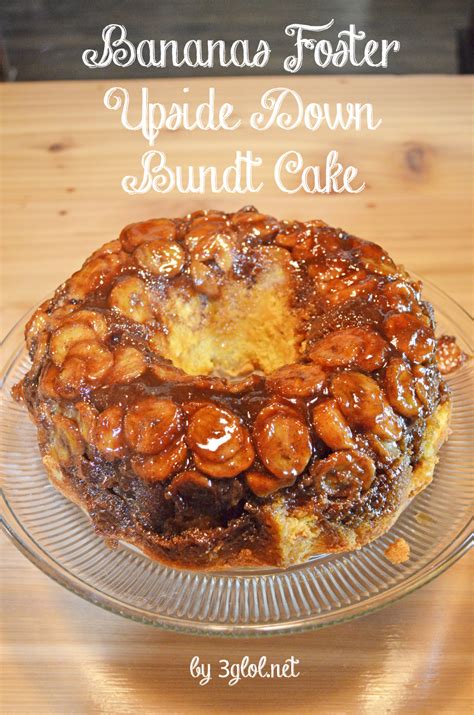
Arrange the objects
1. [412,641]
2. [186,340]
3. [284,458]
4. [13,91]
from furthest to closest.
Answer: [13,91] < [186,340] < [412,641] < [284,458]

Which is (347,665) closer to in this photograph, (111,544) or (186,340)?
(111,544)

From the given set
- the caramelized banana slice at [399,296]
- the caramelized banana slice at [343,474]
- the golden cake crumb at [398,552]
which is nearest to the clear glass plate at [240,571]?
the golden cake crumb at [398,552]

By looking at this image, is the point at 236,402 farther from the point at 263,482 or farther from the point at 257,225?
→ the point at 257,225

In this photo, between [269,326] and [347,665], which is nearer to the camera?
[347,665]

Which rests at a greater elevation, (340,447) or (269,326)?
(269,326)

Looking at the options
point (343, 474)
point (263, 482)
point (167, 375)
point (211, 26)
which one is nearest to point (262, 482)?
point (263, 482)

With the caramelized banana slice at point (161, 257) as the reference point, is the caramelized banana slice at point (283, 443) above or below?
below

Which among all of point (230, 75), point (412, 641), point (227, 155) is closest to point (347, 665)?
point (412, 641)

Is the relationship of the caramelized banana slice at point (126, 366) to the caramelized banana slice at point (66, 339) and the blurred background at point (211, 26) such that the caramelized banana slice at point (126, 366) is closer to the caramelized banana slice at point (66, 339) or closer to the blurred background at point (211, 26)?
the caramelized banana slice at point (66, 339)
